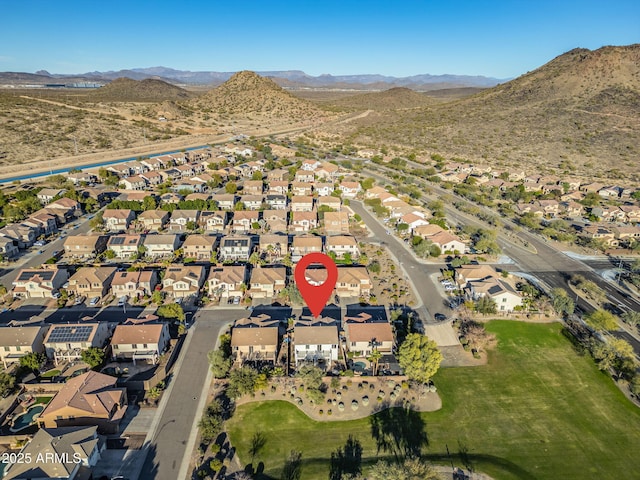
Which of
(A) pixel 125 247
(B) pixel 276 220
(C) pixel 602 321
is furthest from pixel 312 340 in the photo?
(A) pixel 125 247

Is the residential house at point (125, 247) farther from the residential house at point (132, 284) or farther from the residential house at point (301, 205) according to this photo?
the residential house at point (301, 205)

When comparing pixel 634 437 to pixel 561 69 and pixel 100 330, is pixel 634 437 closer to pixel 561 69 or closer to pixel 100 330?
pixel 100 330

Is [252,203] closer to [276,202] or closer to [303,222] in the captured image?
[276,202]

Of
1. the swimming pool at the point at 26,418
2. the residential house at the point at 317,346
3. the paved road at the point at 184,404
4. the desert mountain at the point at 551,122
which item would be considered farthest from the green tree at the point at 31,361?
the desert mountain at the point at 551,122

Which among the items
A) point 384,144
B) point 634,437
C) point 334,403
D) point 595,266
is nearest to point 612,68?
point 384,144

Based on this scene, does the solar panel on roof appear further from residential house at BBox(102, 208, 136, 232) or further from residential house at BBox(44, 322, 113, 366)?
residential house at BBox(102, 208, 136, 232)

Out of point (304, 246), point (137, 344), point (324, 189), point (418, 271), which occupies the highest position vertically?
point (324, 189)

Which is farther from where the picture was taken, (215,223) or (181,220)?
(181,220)
